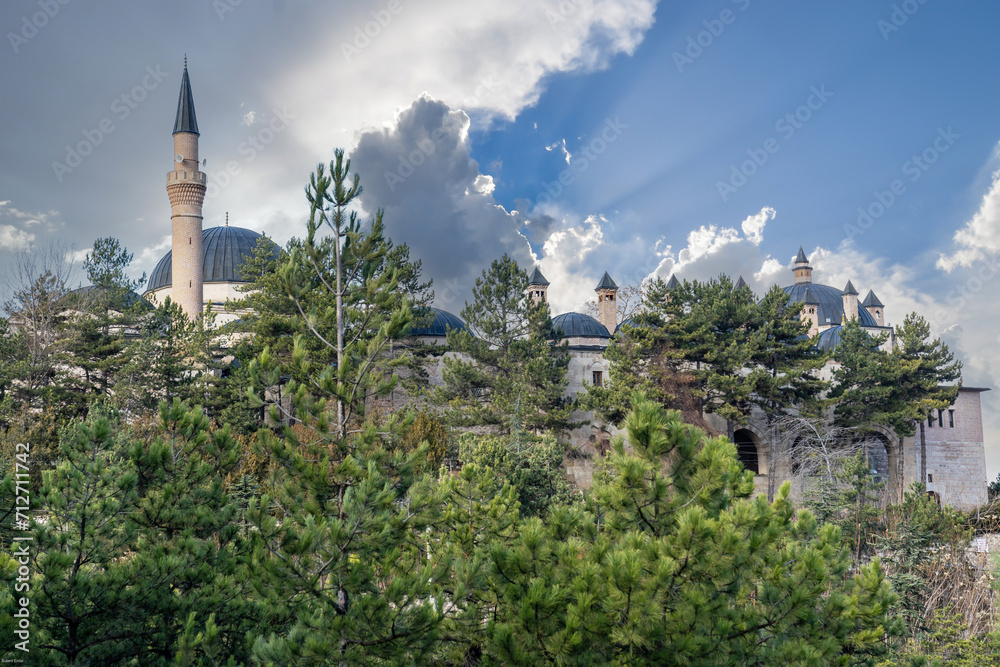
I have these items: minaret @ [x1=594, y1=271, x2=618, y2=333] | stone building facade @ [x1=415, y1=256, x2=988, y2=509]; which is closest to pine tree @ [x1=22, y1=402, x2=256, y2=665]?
stone building facade @ [x1=415, y1=256, x2=988, y2=509]

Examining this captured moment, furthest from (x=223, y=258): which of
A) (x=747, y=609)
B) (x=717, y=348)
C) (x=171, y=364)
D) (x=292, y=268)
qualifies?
(x=747, y=609)

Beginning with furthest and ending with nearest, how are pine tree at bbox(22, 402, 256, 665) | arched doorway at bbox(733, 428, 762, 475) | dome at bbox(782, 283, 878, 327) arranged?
dome at bbox(782, 283, 878, 327) < arched doorway at bbox(733, 428, 762, 475) < pine tree at bbox(22, 402, 256, 665)

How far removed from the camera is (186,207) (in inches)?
936

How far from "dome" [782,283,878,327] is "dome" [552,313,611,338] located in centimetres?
1448

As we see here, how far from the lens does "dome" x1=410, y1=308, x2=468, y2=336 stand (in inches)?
974

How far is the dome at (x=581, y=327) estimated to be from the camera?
27641 millimetres

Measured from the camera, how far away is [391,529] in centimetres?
577

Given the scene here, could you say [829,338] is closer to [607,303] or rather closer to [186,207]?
[607,303]

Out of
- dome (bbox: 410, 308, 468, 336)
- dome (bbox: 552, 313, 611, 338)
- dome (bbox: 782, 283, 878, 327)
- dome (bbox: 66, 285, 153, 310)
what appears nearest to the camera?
dome (bbox: 66, 285, 153, 310)

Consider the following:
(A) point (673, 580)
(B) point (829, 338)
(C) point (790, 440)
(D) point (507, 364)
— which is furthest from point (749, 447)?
(A) point (673, 580)

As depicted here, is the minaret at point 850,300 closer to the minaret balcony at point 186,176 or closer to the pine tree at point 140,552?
the minaret balcony at point 186,176

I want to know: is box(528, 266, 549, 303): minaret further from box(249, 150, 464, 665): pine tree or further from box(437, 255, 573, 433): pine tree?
box(249, 150, 464, 665): pine tree

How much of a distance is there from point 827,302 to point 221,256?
3024cm

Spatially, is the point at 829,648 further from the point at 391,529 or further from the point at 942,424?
the point at 942,424
